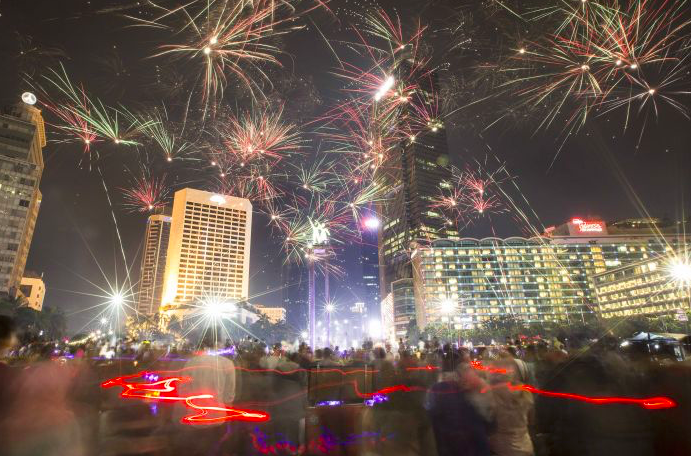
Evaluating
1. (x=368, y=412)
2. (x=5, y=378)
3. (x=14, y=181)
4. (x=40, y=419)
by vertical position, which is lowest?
(x=368, y=412)

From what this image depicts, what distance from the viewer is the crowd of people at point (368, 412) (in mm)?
3672

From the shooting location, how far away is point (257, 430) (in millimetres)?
6855

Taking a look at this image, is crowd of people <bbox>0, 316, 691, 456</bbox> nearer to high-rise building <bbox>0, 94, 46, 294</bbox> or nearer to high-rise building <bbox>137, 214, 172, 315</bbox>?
high-rise building <bbox>0, 94, 46, 294</bbox>

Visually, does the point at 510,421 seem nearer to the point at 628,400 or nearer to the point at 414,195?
the point at 628,400

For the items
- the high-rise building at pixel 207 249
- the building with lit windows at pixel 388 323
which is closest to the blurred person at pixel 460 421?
the high-rise building at pixel 207 249

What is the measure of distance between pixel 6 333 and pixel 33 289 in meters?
147

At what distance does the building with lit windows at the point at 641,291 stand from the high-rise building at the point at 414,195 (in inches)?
2135

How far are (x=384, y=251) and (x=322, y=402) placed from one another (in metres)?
164

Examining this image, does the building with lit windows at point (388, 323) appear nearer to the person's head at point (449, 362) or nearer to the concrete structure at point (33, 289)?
the concrete structure at point (33, 289)

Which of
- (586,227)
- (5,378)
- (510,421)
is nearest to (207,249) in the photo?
(586,227)

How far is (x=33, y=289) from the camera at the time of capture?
11694cm

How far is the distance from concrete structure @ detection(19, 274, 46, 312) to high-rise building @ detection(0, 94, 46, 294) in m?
46.7

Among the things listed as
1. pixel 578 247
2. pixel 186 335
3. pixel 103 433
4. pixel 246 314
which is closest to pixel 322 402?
pixel 103 433

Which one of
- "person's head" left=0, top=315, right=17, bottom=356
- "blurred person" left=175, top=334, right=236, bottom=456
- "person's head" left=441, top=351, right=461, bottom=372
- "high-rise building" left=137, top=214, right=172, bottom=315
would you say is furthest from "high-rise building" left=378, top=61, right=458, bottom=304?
"person's head" left=0, top=315, right=17, bottom=356
